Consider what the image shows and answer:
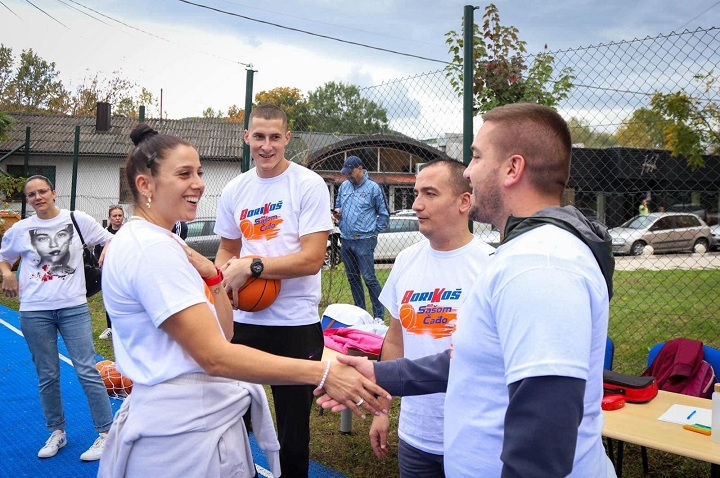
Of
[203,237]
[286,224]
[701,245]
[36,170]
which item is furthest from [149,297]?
[36,170]

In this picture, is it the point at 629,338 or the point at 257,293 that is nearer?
the point at 257,293

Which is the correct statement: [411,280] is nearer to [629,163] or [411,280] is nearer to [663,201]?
[629,163]

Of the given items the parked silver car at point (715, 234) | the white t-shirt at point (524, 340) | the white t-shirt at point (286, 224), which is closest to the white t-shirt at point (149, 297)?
the white t-shirt at point (524, 340)

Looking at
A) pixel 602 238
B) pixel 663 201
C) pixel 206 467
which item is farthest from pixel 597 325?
pixel 663 201

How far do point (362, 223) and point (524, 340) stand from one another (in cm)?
777

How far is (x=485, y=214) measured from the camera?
5.73 ft

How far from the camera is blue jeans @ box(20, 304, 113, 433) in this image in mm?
4867

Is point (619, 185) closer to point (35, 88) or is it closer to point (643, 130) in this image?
point (643, 130)

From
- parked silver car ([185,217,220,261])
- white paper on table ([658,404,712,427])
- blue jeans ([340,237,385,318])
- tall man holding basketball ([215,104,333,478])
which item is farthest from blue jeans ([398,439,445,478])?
parked silver car ([185,217,220,261])

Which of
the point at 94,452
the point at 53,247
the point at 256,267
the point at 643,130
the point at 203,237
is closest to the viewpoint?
the point at 256,267

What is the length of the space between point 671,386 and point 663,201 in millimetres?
4237

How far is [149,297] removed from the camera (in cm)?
205

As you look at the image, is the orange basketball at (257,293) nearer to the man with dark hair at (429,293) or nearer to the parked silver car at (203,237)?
the man with dark hair at (429,293)

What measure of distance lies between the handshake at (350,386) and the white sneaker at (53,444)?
3508 mm
